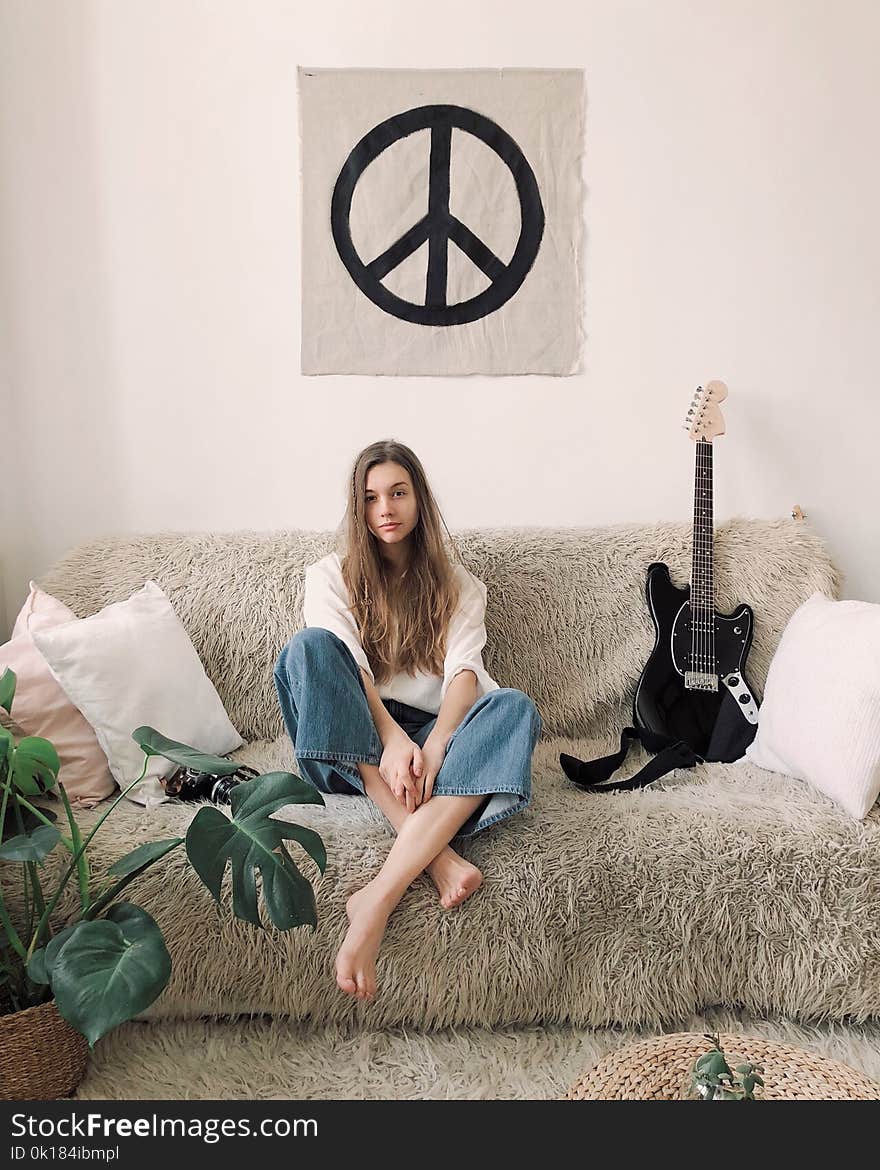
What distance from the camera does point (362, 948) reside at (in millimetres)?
1463

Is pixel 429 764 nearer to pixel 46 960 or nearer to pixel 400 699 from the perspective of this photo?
pixel 400 699

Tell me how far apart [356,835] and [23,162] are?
1.74 metres

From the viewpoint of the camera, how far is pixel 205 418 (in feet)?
7.80

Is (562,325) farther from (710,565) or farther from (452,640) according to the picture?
(452,640)

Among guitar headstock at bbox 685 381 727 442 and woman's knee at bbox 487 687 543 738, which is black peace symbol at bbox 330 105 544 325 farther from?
woman's knee at bbox 487 687 543 738

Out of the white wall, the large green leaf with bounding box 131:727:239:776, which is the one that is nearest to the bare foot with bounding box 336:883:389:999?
the large green leaf with bounding box 131:727:239:776

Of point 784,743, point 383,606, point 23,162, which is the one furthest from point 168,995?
point 23,162

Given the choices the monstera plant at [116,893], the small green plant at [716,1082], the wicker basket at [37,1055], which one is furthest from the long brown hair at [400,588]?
the small green plant at [716,1082]

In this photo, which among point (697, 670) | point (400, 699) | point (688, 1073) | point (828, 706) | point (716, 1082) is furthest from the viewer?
point (697, 670)

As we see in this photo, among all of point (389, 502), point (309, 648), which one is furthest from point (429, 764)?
point (389, 502)

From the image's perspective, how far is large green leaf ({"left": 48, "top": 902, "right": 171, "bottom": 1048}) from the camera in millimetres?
1175

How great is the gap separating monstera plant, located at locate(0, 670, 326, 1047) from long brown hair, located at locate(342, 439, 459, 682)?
560 millimetres

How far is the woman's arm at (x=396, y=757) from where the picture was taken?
161cm

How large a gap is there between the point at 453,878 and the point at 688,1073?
479 mm
